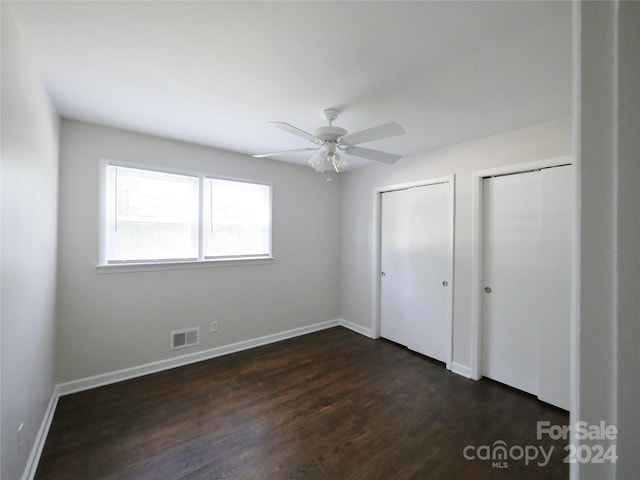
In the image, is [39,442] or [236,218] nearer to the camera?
[39,442]

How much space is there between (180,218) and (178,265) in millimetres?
524

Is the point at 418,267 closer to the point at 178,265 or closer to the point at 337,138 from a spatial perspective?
the point at 337,138

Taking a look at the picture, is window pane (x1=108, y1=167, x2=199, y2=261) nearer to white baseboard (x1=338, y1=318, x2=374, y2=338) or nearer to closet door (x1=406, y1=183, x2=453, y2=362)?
white baseboard (x1=338, y1=318, x2=374, y2=338)

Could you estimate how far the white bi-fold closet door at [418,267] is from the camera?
316 cm

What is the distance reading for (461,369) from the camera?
295 centimetres

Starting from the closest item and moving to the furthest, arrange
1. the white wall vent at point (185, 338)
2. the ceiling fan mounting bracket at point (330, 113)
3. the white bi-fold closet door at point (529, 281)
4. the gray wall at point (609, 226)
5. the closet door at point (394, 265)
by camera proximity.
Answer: the gray wall at point (609, 226), the ceiling fan mounting bracket at point (330, 113), the white bi-fold closet door at point (529, 281), the white wall vent at point (185, 338), the closet door at point (394, 265)

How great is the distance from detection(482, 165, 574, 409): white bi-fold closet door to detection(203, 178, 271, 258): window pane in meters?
2.64

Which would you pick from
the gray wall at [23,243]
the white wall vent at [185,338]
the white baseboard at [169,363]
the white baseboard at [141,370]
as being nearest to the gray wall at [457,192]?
the white baseboard at [141,370]

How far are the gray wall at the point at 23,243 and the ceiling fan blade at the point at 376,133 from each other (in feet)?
5.94

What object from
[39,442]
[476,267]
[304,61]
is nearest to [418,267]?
[476,267]

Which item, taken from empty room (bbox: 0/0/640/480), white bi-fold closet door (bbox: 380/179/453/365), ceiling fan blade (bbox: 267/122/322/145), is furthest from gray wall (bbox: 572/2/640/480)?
white bi-fold closet door (bbox: 380/179/453/365)

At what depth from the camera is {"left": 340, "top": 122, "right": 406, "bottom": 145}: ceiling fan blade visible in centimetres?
182

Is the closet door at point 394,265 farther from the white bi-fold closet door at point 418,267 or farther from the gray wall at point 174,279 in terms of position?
the gray wall at point 174,279

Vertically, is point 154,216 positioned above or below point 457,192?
below
